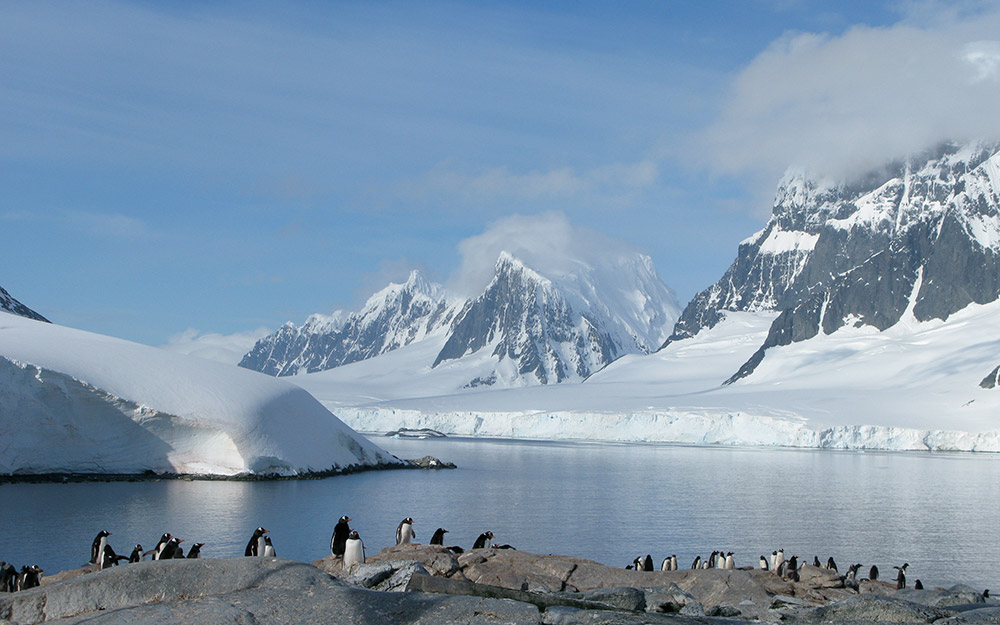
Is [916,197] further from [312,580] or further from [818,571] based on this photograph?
[312,580]

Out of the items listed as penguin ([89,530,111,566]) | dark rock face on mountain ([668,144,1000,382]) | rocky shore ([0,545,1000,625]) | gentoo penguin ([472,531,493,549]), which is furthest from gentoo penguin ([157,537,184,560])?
dark rock face on mountain ([668,144,1000,382])

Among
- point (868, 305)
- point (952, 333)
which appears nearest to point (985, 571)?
point (952, 333)

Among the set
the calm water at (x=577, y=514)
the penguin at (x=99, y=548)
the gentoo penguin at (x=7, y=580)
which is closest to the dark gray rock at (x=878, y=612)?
the calm water at (x=577, y=514)

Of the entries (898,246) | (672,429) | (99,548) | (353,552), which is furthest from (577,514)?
(898,246)

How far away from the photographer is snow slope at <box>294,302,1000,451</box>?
275 ft

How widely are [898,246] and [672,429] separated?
81.4 meters

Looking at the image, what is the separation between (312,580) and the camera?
34.8 feet

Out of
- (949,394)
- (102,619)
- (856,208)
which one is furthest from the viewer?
(856,208)

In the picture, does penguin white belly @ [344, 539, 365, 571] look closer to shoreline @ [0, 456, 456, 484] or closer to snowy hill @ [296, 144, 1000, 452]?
shoreline @ [0, 456, 456, 484]

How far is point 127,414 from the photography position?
43062mm

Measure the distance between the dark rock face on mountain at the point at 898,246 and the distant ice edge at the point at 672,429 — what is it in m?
42.9

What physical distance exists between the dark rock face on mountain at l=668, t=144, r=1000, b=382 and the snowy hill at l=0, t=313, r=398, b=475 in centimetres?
10439

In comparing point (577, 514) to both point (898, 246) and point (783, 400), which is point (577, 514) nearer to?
point (783, 400)

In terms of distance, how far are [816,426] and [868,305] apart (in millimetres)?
74911
